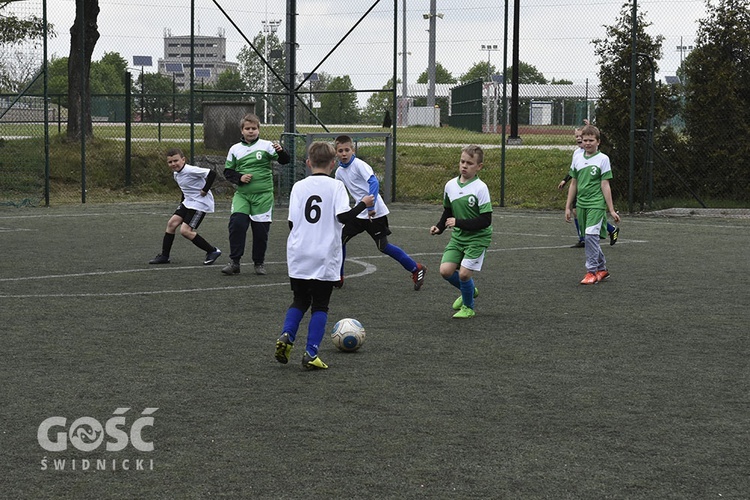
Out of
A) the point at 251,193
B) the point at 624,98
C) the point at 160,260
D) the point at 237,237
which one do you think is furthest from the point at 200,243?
the point at 624,98

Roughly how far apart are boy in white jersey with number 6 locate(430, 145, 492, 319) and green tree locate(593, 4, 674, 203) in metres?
12.1

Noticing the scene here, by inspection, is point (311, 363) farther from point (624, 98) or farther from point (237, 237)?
point (624, 98)

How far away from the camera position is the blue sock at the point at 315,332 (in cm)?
679

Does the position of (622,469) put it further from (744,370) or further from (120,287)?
(120,287)

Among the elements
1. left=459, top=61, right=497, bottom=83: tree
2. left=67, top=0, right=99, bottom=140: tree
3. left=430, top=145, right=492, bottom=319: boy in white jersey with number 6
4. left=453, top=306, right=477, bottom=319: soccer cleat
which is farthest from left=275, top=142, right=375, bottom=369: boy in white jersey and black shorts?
left=67, top=0, right=99, bottom=140: tree

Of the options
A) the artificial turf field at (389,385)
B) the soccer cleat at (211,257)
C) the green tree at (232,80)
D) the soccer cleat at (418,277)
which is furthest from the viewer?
the green tree at (232,80)

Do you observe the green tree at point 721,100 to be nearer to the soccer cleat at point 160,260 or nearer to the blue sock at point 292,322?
the soccer cleat at point 160,260

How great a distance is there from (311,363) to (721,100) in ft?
50.6

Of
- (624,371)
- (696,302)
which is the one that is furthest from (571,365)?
(696,302)

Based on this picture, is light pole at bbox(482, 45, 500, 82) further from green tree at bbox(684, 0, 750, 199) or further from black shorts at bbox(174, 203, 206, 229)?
black shorts at bbox(174, 203, 206, 229)

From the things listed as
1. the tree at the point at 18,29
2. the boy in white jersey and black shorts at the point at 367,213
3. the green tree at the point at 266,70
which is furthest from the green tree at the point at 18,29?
the boy in white jersey and black shorts at the point at 367,213

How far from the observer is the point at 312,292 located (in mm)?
6980

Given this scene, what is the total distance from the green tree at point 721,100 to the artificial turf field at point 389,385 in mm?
8631

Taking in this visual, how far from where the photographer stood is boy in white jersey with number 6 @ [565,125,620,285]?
425 inches
